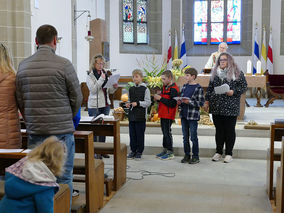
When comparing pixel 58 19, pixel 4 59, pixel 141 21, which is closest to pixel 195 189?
pixel 4 59

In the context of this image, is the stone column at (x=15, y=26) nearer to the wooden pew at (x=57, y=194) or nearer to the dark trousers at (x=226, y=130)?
the dark trousers at (x=226, y=130)

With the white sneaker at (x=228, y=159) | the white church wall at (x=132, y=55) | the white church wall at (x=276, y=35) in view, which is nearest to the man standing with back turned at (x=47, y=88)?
the white sneaker at (x=228, y=159)

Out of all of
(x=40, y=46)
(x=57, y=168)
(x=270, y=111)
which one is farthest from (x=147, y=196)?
(x=270, y=111)

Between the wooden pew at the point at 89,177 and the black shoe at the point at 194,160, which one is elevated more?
the wooden pew at the point at 89,177

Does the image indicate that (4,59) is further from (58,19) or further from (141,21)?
(141,21)

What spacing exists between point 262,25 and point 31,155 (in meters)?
14.0

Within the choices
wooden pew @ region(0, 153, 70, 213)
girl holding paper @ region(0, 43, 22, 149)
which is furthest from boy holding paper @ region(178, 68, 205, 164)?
wooden pew @ region(0, 153, 70, 213)

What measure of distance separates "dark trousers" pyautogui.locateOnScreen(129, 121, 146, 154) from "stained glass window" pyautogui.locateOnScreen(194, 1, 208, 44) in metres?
10.5

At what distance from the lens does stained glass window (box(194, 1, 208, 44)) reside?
53.4ft

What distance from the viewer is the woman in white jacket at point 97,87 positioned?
605cm

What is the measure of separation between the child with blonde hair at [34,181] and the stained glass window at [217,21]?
14279 millimetres

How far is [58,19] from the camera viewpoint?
10.1 meters

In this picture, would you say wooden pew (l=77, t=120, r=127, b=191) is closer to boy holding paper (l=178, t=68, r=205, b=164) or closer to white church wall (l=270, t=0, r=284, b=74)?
boy holding paper (l=178, t=68, r=205, b=164)

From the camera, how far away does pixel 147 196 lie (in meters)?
4.70
